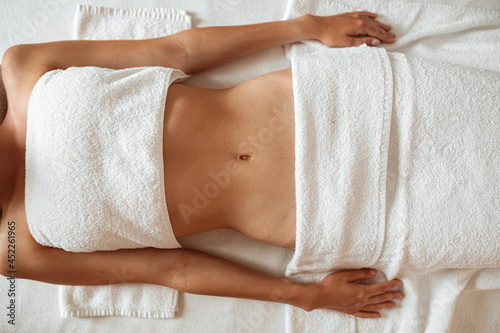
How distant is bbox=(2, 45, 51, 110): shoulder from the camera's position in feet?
3.22

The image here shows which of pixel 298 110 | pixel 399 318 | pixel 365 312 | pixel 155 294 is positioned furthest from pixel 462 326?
pixel 155 294

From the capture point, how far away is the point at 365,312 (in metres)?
1.10

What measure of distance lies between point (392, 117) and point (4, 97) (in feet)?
3.55

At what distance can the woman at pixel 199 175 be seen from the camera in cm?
97

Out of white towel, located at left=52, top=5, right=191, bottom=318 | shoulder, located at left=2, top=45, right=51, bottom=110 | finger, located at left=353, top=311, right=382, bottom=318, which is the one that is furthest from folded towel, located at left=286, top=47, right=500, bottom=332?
shoulder, located at left=2, top=45, right=51, bottom=110

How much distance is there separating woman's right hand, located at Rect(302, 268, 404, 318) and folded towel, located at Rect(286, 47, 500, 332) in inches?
4.5

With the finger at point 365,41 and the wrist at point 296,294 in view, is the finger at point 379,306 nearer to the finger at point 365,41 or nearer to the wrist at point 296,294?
the wrist at point 296,294

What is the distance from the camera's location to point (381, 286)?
1.06 m

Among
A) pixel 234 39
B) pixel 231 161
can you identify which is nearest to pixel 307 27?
pixel 234 39

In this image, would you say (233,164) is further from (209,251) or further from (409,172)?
(409,172)

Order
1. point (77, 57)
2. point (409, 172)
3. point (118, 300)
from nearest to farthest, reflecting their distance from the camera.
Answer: point (409, 172)
point (77, 57)
point (118, 300)

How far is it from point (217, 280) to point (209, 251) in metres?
0.13

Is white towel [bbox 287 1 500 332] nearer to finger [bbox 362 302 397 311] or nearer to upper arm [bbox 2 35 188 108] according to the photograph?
finger [bbox 362 302 397 311]

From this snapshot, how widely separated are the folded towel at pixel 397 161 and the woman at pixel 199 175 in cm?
7
